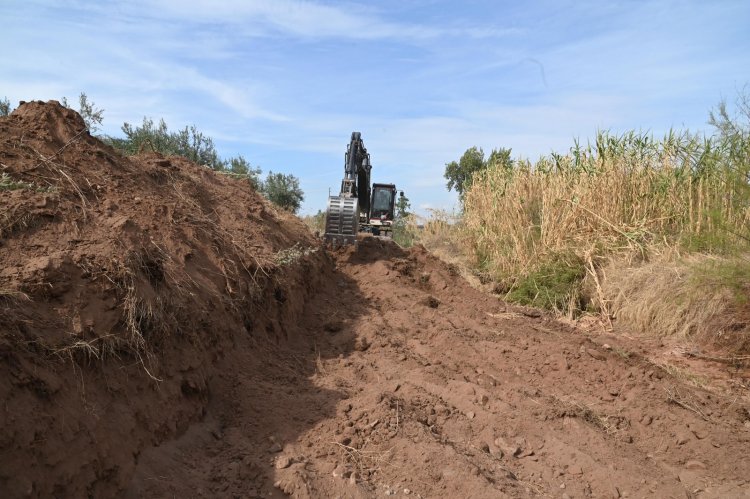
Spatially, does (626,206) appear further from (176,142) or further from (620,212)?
(176,142)

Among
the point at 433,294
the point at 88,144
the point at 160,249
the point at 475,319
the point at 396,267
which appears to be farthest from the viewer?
the point at 396,267

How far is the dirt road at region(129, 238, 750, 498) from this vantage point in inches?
157

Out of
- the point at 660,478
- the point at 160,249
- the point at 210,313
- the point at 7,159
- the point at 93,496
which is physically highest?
the point at 7,159

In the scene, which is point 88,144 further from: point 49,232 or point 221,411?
point 221,411

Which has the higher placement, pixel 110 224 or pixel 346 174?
pixel 346 174

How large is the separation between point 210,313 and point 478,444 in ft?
8.50

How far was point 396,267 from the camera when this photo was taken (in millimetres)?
10977

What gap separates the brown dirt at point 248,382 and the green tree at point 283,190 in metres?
12.4

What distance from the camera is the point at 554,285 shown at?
1020 cm

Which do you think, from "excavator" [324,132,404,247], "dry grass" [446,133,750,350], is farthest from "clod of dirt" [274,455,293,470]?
"excavator" [324,132,404,247]

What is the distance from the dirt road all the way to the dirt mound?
32 centimetres

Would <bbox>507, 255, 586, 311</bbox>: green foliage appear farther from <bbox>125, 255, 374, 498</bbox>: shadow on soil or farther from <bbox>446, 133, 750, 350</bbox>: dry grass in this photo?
<bbox>125, 255, 374, 498</bbox>: shadow on soil

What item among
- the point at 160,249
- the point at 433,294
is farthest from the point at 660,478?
the point at 433,294

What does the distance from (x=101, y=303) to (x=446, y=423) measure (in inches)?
118
